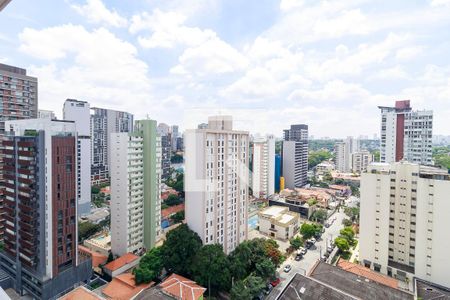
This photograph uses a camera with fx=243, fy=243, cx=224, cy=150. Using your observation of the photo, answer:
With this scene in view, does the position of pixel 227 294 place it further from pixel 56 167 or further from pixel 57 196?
pixel 56 167

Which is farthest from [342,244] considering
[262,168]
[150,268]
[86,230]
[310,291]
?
[86,230]

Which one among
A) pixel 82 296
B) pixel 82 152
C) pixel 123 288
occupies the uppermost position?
pixel 82 152

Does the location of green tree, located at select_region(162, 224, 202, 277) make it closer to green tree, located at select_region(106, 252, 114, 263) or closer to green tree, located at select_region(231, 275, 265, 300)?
green tree, located at select_region(231, 275, 265, 300)

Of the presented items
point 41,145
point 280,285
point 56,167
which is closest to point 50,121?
point 41,145

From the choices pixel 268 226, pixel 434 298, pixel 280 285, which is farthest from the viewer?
pixel 268 226

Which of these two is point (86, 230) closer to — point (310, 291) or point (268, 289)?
point (268, 289)

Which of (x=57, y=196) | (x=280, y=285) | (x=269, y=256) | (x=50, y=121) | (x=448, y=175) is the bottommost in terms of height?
(x=280, y=285)

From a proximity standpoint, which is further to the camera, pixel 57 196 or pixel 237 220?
pixel 237 220
